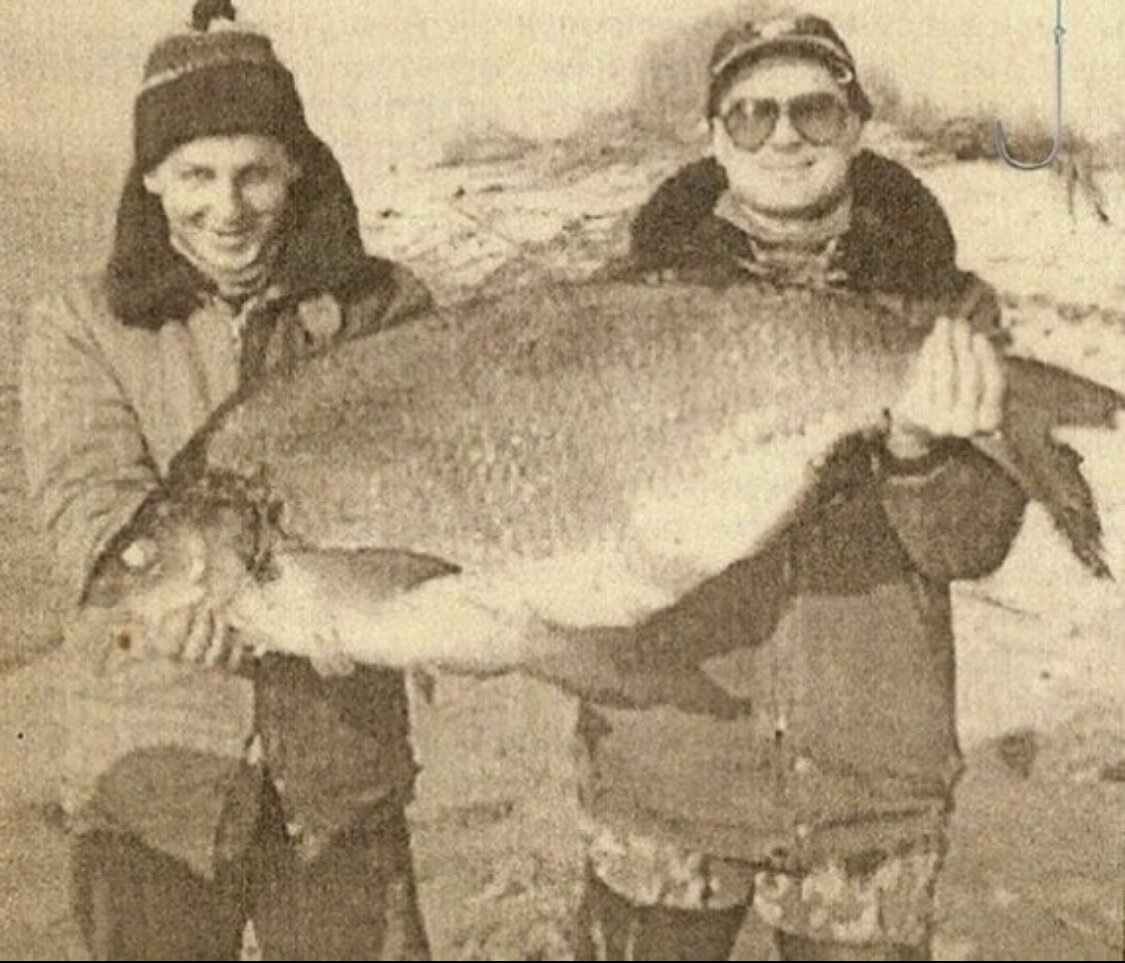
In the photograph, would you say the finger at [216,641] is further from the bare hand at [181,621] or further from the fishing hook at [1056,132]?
the fishing hook at [1056,132]

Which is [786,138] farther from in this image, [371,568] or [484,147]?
[371,568]

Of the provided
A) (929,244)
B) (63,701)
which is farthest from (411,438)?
(929,244)

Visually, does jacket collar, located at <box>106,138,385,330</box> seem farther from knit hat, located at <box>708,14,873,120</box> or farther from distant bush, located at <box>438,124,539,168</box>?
knit hat, located at <box>708,14,873,120</box>

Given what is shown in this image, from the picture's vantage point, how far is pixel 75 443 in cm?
147

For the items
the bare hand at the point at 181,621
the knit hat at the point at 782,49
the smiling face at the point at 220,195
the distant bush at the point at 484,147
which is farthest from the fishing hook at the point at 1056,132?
the bare hand at the point at 181,621

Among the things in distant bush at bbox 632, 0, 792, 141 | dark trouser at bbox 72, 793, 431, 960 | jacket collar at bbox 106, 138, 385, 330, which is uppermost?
distant bush at bbox 632, 0, 792, 141

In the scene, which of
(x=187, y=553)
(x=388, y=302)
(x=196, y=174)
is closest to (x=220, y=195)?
(x=196, y=174)

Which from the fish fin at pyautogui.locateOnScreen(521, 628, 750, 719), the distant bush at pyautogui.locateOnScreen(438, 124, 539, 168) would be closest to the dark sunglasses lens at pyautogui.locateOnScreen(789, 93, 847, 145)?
the distant bush at pyautogui.locateOnScreen(438, 124, 539, 168)

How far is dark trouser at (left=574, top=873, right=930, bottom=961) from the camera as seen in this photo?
57.3 inches

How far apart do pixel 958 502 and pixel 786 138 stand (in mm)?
325

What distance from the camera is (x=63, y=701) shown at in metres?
1.47

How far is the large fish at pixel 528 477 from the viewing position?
4.73 ft

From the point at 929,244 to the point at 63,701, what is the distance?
0.79 m

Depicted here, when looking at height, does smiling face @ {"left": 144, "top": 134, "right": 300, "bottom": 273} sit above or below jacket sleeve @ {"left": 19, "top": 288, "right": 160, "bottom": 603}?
above
